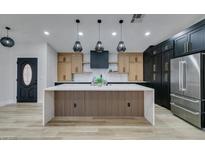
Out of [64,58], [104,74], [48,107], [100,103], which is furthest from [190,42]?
[64,58]

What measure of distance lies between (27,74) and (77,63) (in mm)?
2276

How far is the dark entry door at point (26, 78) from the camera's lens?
6.66 meters

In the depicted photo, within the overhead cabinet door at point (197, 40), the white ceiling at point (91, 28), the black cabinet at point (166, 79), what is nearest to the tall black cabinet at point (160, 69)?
the black cabinet at point (166, 79)

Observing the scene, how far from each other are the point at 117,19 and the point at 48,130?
346 centimetres

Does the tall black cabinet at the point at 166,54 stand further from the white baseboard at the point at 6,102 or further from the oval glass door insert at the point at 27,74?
the white baseboard at the point at 6,102

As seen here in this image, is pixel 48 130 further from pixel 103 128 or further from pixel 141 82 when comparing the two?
pixel 141 82

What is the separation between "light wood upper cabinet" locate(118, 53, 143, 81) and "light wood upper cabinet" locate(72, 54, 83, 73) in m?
1.90

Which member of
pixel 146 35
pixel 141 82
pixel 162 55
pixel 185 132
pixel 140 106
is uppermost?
pixel 146 35

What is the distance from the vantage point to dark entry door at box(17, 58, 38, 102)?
6.66 meters

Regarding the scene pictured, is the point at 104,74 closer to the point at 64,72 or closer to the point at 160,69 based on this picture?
the point at 64,72

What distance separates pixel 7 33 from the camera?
222 inches

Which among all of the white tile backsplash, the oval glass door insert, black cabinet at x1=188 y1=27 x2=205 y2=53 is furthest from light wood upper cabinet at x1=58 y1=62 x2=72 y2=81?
black cabinet at x1=188 y1=27 x2=205 y2=53

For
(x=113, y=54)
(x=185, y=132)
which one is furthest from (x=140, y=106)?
(x=113, y=54)

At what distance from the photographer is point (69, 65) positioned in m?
7.78
